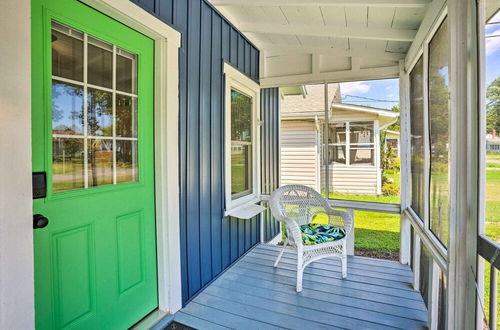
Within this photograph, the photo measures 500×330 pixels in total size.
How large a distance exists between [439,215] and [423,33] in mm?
1324

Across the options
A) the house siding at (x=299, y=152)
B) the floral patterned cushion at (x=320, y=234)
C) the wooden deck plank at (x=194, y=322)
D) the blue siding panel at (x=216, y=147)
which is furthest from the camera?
the house siding at (x=299, y=152)

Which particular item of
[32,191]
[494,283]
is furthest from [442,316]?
[32,191]

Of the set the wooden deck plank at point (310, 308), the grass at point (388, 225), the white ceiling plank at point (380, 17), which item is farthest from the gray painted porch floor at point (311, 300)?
the white ceiling plank at point (380, 17)

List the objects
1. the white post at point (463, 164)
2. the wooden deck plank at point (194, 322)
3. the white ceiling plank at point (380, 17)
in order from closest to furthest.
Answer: the white post at point (463, 164) → the wooden deck plank at point (194, 322) → the white ceiling plank at point (380, 17)

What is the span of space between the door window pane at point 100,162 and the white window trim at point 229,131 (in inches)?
50.5

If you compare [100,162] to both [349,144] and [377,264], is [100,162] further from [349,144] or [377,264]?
[377,264]

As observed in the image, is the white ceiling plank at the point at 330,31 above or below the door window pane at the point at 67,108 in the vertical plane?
above

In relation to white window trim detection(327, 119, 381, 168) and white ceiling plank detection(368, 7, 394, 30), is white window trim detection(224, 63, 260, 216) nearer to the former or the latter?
white window trim detection(327, 119, 381, 168)

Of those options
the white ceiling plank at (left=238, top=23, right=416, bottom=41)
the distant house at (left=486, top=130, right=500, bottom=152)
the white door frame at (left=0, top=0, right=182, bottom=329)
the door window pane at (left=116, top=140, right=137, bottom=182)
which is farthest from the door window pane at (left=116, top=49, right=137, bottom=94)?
the distant house at (left=486, top=130, right=500, bottom=152)

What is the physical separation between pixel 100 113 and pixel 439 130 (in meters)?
2.09

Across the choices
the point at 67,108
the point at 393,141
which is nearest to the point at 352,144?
the point at 393,141

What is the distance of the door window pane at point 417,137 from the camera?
2.19 m

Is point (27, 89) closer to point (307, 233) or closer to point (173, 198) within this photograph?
point (173, 198)

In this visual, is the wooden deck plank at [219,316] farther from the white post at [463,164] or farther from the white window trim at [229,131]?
the white post at [463,164]
